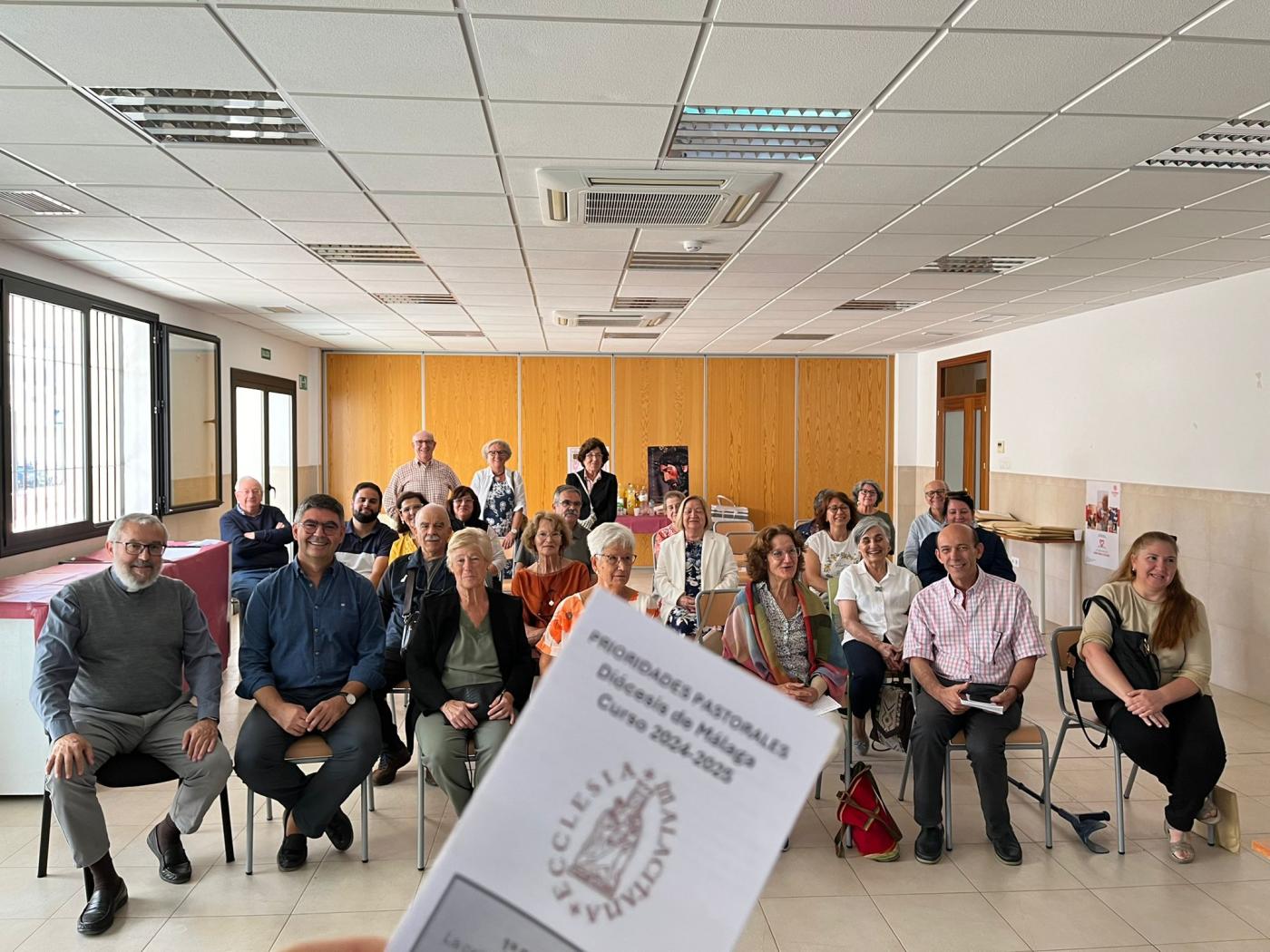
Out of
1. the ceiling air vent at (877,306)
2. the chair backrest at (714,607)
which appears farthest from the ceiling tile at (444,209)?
the ceiling air vent at (877,306)

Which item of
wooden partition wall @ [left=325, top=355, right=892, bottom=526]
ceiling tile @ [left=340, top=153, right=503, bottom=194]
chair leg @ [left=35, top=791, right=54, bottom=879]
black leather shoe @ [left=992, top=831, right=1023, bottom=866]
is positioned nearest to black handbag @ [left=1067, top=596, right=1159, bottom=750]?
black leather shoe @ [left=992, top=831, right=1023, bottom=866]

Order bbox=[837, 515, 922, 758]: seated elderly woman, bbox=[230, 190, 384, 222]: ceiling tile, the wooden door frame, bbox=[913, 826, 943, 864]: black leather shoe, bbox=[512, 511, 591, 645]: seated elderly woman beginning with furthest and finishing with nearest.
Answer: the wooden door frame < bbox=[512, 511, 591, 645]: seated elderly woman < bbox=[837, 515, 922, 758]: seated elderly woman < bbox=[230, 190, 384, 222]: ceiling tile < bbox=[913, 826, 943, 864]: black leather shoe

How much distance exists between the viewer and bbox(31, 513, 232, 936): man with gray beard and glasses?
10.7ft

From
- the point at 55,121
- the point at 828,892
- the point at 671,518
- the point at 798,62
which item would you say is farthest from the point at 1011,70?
the point at 671,518

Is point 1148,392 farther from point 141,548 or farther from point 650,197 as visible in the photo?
point 141,548

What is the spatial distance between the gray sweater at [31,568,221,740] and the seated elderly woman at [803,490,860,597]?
338 cm

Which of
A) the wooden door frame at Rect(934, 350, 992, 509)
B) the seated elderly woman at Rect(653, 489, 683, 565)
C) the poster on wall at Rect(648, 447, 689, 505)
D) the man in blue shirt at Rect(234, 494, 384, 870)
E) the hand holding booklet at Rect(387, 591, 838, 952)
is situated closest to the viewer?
the hand holding booklet at Rect(387, 591, 838, 952)

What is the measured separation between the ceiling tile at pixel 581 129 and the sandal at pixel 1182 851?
3446 millimetres

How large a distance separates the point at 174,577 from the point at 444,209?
2.83m

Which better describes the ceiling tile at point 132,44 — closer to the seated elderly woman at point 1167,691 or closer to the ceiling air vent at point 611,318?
the seated elderly woman at point 1167,691

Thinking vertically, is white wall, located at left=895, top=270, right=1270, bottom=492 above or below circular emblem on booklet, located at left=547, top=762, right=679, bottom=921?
above

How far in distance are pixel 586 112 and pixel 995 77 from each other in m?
1.35

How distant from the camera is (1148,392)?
7.10 m

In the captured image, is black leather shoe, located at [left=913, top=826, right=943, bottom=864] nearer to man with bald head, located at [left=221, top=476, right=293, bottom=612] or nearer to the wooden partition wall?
man with bald head, located at [left=221, top=476, right=293, bottom=612]
